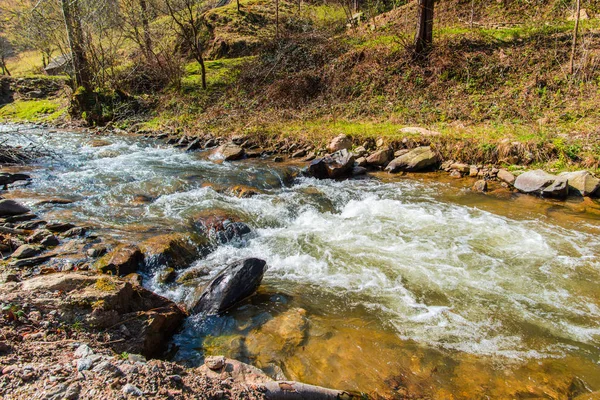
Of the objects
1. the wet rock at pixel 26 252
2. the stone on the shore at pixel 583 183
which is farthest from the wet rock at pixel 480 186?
the wet rock at pixel 26 252

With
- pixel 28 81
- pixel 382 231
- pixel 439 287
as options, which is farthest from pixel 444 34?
pixel 28 81

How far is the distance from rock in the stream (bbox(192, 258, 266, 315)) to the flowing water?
0.17m

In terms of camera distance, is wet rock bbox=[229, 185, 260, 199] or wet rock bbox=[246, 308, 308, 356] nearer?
wet rock bbox=[246, 308, 308, 356]

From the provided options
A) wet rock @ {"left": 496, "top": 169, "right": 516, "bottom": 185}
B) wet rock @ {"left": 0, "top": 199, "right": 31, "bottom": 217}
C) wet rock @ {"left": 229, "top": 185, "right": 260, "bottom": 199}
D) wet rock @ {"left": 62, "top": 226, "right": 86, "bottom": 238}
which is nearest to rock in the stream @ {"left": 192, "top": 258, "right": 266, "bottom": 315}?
wet rock @ {"left": 62, "top": 226, "right": 86, "bottom": 238}

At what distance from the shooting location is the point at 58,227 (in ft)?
19.7

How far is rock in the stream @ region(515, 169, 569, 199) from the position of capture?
304 inches

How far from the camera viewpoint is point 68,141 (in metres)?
13.7

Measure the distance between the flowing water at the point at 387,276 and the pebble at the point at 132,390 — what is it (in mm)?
1491

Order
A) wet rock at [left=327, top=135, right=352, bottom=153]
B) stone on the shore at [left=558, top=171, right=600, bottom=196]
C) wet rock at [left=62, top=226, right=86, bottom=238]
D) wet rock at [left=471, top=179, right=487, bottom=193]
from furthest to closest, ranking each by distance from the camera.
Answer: wet rock at [left=327, top=135, right=352, bottom=153] → wet rock at [left=471, top=179, right=487, bottom=193] → stone on the shore at [left=558, top=171, right=600, bottom=196] → wet rock at [left=62, top=226, right=86, bottom=238]

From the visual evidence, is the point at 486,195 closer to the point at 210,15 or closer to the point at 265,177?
the point at 265,177

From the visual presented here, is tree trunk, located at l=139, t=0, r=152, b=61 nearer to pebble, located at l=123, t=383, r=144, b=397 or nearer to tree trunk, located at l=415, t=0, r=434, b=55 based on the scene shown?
tree trunk, located at l=415, t=0, r=434, b=55

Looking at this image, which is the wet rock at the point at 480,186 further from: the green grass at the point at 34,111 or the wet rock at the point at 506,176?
the green grass at the point at 34,111

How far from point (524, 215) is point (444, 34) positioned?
12657mm

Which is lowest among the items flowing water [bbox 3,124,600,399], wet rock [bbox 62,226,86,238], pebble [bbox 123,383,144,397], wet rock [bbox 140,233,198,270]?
flowing water [bbox 3,124,600,399]
